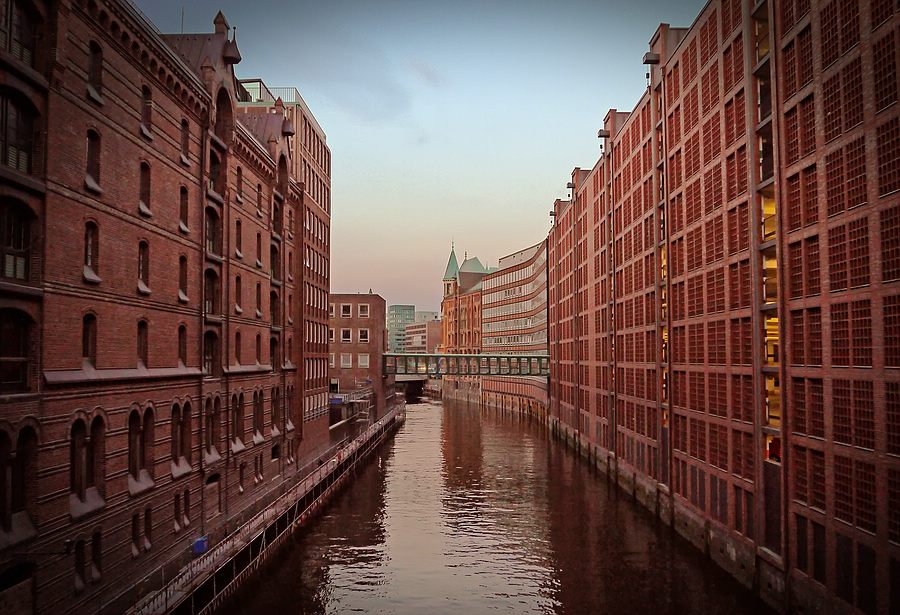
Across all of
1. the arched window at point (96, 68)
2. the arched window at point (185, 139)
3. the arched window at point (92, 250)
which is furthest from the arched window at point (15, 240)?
the arched window at point (185, 139)

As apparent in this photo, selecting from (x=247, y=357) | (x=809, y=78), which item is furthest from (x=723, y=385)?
(x=247, y=357)

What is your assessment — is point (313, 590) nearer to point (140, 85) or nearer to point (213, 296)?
point (213, 296)

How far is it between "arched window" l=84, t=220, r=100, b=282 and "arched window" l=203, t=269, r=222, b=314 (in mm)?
10730

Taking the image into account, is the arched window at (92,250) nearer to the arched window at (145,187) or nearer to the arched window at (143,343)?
the arched window at (145,187)

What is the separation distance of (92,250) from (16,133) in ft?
15.5

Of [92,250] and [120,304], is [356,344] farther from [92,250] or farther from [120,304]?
[92,250]

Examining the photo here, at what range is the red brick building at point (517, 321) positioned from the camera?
11494 centimetres

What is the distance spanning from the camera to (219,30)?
3478cm

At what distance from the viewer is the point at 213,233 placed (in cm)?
3484

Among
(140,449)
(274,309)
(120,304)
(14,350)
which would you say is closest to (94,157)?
(120,304)

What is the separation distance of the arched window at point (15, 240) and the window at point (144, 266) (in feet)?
21.8

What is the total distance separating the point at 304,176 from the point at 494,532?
30563 millimetres

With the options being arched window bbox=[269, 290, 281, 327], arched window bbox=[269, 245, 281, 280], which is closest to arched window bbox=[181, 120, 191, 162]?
arched window bbox=[269, 245, 281, 280]

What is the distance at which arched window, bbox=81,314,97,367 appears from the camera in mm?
23016
